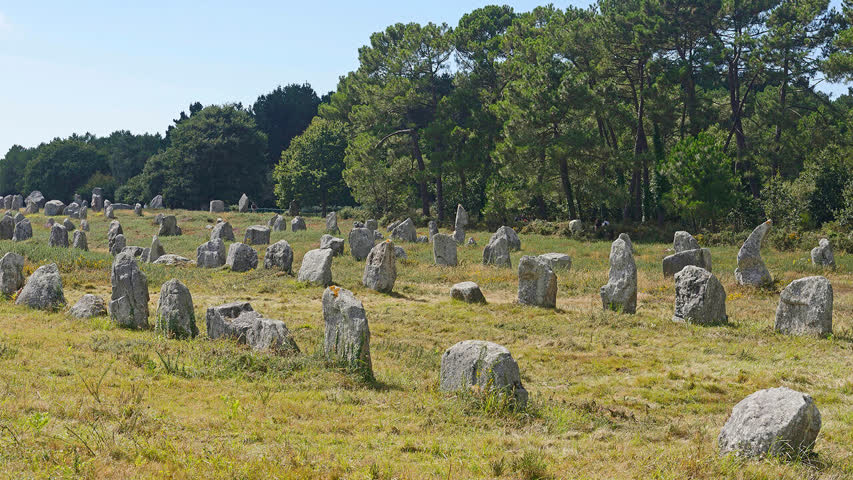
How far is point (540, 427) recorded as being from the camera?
9.59m

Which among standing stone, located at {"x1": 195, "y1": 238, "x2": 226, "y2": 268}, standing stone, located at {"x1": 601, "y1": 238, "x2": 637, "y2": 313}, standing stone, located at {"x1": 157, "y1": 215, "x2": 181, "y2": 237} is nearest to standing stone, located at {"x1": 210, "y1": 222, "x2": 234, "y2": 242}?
standing stone, located at {"x1": 157, "y1": 215, "x2": 181, "y2": 237}

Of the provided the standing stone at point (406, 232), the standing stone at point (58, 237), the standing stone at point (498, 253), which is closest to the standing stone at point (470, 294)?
the standing stone at point (498, 253)

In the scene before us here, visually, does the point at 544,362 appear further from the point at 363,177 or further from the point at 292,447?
the point at 363,177

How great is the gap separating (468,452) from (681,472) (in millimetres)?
2209

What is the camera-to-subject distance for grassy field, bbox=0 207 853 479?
7.70 meters

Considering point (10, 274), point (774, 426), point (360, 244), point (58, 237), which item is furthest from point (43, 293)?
point (58, 237)

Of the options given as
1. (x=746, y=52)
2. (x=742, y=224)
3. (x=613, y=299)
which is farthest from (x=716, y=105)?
(x=613, y=299)

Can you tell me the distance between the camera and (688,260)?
25.7 metres

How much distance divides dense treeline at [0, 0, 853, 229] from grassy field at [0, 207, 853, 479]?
22.3 metres

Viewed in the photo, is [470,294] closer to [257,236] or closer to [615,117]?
[257,236]

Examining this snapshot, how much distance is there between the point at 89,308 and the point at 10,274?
4.53 metres

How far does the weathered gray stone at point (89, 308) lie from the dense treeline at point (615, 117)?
30351 mm

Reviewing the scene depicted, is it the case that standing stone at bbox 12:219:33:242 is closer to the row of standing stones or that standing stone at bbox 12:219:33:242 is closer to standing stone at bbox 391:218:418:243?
the row of standing stones

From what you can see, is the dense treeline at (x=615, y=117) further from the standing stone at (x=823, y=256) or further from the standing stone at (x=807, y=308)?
the standing stone at (x=807, y=308)
